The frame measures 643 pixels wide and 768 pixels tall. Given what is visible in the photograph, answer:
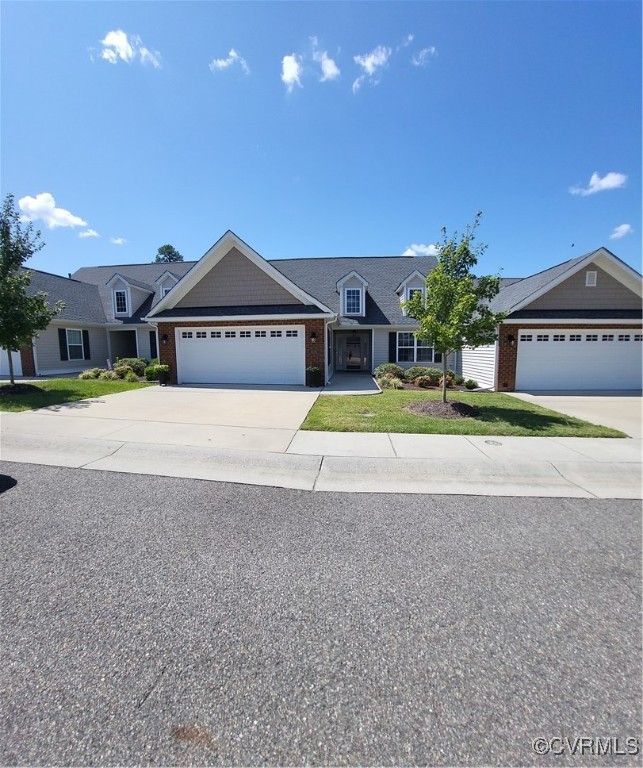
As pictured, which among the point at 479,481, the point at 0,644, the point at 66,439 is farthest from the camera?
the point at 66,439

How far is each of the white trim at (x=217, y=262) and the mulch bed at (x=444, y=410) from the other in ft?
23.0

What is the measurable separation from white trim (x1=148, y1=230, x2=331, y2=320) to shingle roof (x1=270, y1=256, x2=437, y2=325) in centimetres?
365

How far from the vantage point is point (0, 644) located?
2.28m

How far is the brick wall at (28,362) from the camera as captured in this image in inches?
682

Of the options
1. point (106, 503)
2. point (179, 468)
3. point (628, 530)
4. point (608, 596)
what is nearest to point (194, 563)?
point (106, 503)

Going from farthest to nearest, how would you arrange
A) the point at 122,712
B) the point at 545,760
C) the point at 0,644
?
1. the point at 0,644
2. the point at 122,712
3. the point at 545,760

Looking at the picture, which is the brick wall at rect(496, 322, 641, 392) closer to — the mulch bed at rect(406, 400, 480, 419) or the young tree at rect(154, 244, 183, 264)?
the mulch bed at rect(406, 400, 480, 419)

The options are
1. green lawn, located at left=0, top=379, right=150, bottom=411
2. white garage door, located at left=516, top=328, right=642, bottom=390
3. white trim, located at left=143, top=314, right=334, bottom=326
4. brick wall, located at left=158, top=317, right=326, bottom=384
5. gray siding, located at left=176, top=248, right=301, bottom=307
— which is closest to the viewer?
green lawn, located at left=0, top=379, right=150, bottom=411

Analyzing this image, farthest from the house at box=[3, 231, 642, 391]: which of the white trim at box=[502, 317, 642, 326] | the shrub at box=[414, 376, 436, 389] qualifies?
the shrub at box=[414, 376, 436, 389]

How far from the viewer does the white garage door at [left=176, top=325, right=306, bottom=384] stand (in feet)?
48.5

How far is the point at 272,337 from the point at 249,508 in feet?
37.2

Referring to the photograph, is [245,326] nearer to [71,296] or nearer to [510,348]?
[510,348]

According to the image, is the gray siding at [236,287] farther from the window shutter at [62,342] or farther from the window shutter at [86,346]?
the window shutter at [86,346]

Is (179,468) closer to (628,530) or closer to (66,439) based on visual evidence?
(66,439)
